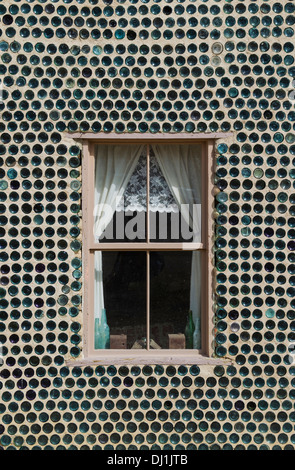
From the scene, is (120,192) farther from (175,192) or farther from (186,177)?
(186,177)

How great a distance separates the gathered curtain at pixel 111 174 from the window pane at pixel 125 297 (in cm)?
37

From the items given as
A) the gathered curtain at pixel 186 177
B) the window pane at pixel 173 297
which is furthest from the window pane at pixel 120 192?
the window pane at pixel 173 297

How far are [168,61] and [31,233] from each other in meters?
1.71

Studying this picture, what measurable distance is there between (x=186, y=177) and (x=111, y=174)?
0.60m

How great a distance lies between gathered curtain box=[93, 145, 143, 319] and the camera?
17.3ft

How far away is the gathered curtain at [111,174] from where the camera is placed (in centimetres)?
526

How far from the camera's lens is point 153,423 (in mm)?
5051

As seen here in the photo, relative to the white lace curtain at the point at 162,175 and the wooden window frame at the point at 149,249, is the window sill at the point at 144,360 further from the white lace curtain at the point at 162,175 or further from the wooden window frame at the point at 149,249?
the white lace curtain at the point at 162,175

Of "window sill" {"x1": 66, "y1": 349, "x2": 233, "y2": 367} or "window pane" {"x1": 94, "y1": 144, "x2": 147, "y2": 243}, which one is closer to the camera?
"window sill" {"x1": 66, "y1": 349, "x2": 233, "y2": 367}

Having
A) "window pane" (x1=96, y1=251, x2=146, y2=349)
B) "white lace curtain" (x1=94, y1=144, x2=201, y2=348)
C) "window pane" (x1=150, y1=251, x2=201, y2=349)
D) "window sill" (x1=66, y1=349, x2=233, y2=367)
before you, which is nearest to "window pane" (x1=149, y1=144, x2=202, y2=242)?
"white lace curtain" (x1=94, y1=144, x2=201, y2=348)

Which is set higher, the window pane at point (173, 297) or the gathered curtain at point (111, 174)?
the gathered curtain at point (111, 174)

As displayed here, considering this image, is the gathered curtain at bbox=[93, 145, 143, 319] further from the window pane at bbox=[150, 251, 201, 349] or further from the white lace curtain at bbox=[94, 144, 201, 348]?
the window pane at bbox=[150, 251, 201, 349]

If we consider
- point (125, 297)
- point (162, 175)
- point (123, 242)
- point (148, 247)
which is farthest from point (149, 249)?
point (162, 175)
